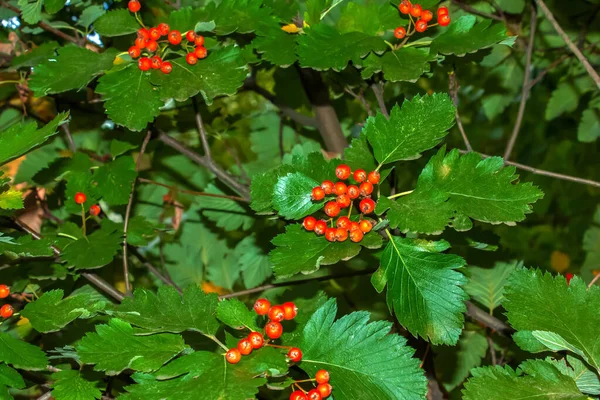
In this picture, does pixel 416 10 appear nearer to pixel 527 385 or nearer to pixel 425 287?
pixel 425 287

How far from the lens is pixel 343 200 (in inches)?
34.5

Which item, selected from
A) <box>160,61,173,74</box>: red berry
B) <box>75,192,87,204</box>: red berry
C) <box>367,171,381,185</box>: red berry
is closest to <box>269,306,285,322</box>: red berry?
<box>367,171,381,185</box>: red berry

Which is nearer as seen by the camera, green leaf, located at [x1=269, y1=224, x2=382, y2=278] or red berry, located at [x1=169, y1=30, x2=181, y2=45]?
green leaf, located at [x1=269, y1=224, x2=382, y2=278]

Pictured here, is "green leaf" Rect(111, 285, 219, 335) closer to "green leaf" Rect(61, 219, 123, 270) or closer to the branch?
"green leaf" Rect(61, 219, 123, 270)

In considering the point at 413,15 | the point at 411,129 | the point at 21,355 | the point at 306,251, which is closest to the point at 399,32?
the point at 413,15

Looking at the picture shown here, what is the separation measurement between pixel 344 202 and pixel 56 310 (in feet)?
1.49

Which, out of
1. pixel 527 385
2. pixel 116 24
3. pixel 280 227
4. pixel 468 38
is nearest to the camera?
pixel 527 385

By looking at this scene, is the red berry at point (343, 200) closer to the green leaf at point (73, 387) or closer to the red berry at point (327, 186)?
the red berry at point (327, 186)

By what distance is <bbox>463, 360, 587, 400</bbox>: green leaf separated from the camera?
74 centimetres

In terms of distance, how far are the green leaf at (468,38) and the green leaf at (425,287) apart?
32cm

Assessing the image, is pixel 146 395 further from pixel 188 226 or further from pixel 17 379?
pixel 188 226

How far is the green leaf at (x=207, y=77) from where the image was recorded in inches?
39.7

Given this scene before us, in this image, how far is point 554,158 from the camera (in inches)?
107

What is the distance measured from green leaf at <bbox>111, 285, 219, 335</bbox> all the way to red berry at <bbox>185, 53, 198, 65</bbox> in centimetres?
40
